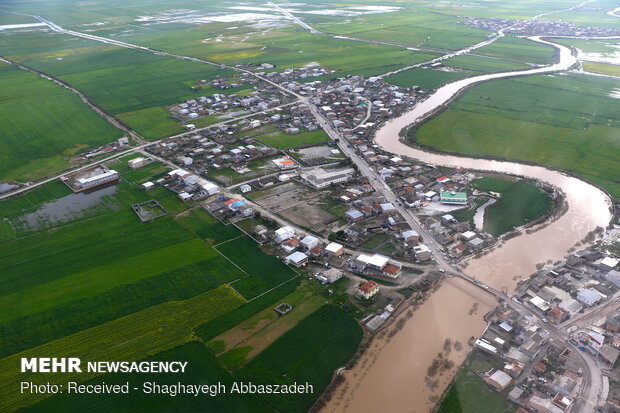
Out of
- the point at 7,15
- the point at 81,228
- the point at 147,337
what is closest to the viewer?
the point at 147,337

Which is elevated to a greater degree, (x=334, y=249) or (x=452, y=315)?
(x=334, y=249)

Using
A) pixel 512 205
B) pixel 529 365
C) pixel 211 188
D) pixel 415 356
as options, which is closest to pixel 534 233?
pixel 512 205

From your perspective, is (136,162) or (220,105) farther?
(220,105)

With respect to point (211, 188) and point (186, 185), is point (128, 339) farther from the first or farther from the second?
point (186, 185)

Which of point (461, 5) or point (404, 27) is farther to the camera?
point (461, 5)

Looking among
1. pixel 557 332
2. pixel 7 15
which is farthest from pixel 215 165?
pixel 7 15

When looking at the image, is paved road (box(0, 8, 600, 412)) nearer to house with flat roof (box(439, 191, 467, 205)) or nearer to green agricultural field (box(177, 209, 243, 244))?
house with flat roof (box(439, 191, 467, 205))

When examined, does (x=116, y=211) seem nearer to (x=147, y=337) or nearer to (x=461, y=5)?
(x=147, y=337)
